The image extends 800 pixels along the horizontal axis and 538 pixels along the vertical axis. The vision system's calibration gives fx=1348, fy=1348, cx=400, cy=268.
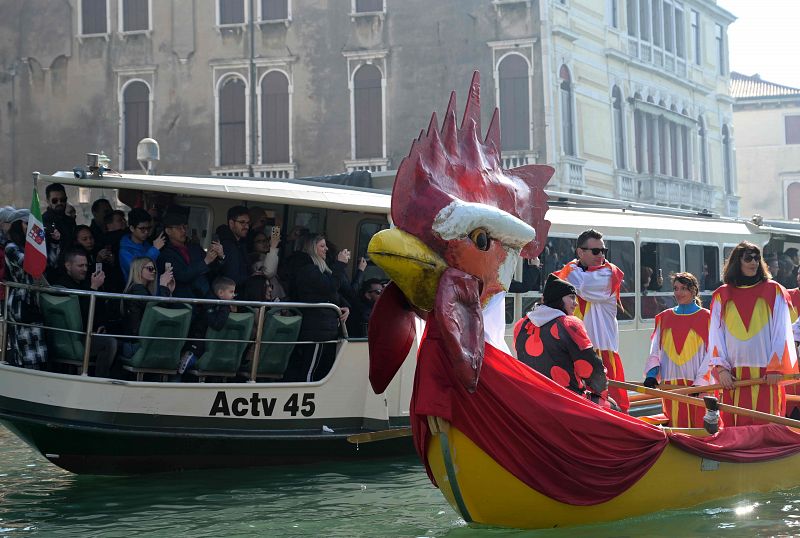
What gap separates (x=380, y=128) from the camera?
110ft

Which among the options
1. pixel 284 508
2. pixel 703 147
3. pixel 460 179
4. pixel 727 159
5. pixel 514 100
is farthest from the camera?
pixel 727 159

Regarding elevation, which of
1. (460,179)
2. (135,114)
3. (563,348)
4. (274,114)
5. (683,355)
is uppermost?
(135,114)

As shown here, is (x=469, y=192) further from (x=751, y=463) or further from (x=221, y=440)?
(x=221, y=440)

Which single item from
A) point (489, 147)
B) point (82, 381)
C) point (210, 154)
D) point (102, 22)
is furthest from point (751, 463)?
point (102, 22)

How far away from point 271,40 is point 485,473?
88.8ft

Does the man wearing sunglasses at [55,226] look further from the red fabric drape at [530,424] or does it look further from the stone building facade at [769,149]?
the stone building facade at [769,149]

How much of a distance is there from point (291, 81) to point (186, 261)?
22888 mm

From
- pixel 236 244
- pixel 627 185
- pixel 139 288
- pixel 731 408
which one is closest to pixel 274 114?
pixel 627 185

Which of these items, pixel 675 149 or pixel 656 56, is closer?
pixel 656 56

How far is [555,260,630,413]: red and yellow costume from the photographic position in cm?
1188

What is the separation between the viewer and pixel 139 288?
11.3m

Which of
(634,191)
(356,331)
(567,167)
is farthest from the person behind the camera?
(634,191)

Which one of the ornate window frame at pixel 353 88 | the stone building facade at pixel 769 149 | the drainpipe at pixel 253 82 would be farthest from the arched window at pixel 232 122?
the stone building facade at pixel 769 149

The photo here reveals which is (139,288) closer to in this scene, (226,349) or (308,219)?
(226,349)
